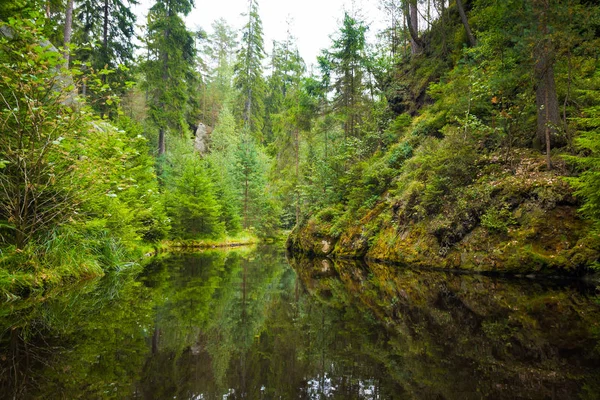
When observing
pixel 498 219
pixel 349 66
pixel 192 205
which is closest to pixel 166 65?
pixel 192 205

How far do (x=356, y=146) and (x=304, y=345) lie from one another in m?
15.5

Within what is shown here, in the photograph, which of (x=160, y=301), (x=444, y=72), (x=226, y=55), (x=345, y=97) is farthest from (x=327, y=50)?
(x=226, y=55)

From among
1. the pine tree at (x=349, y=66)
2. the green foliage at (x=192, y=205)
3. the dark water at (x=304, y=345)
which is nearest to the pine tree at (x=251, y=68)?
the green foliage at (x=192, y=205)

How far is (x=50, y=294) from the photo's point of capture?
554 cm

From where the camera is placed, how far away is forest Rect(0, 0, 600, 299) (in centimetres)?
578

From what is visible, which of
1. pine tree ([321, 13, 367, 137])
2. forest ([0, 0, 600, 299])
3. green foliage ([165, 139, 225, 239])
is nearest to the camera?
forest ([0, 0, 600, 299])

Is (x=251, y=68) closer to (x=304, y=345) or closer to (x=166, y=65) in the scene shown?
(x=166, y=65)

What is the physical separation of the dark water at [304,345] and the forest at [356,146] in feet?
5.79

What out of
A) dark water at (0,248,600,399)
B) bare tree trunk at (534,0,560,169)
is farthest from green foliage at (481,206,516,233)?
dark water at (0,248,600,399)

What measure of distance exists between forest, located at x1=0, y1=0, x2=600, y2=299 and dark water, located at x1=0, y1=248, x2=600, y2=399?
5.79 feet

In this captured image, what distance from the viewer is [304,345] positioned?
11.2 feet

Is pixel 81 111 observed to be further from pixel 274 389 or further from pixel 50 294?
pixel 274 389

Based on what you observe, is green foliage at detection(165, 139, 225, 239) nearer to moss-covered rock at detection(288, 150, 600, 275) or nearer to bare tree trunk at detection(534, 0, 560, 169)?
moss-covered rock at detection(288, 150, 600, 275)

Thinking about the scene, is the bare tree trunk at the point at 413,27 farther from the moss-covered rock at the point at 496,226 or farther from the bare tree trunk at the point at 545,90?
the bare tree trunk at the point at 545,90
